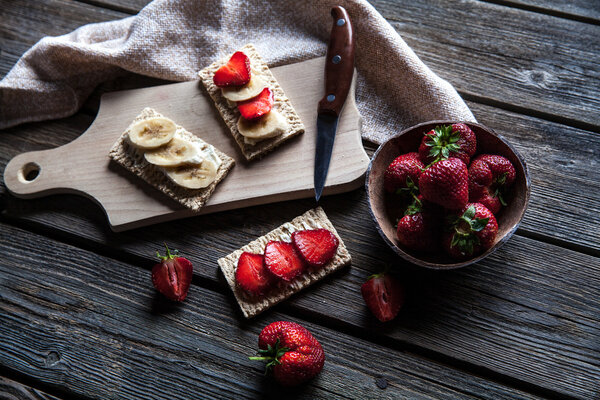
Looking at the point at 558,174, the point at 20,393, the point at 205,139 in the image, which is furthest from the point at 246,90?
the point at 20,393

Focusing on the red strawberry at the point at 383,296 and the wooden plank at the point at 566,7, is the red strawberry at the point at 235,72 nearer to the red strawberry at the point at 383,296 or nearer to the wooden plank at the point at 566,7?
the red strawberry at the point at 383,296

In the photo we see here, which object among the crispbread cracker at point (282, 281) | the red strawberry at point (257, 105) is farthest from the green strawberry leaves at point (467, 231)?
the red strawberry at point (257, 105)

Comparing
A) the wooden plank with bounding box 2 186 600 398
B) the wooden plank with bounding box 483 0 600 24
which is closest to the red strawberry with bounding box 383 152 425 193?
the wooden plank with bounding box 2 186 600 398

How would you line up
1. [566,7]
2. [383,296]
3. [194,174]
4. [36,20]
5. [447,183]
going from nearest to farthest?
[447,183], [383,296], [194,174], [566,7], [36,20]

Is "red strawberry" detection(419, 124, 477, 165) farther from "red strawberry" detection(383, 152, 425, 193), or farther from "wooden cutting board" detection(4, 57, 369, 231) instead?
"wooden cutting board" detection(4, 57, 369, 231)

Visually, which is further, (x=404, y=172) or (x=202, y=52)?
(x=202, y=52)

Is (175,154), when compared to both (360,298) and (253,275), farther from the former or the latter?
(360,298)
